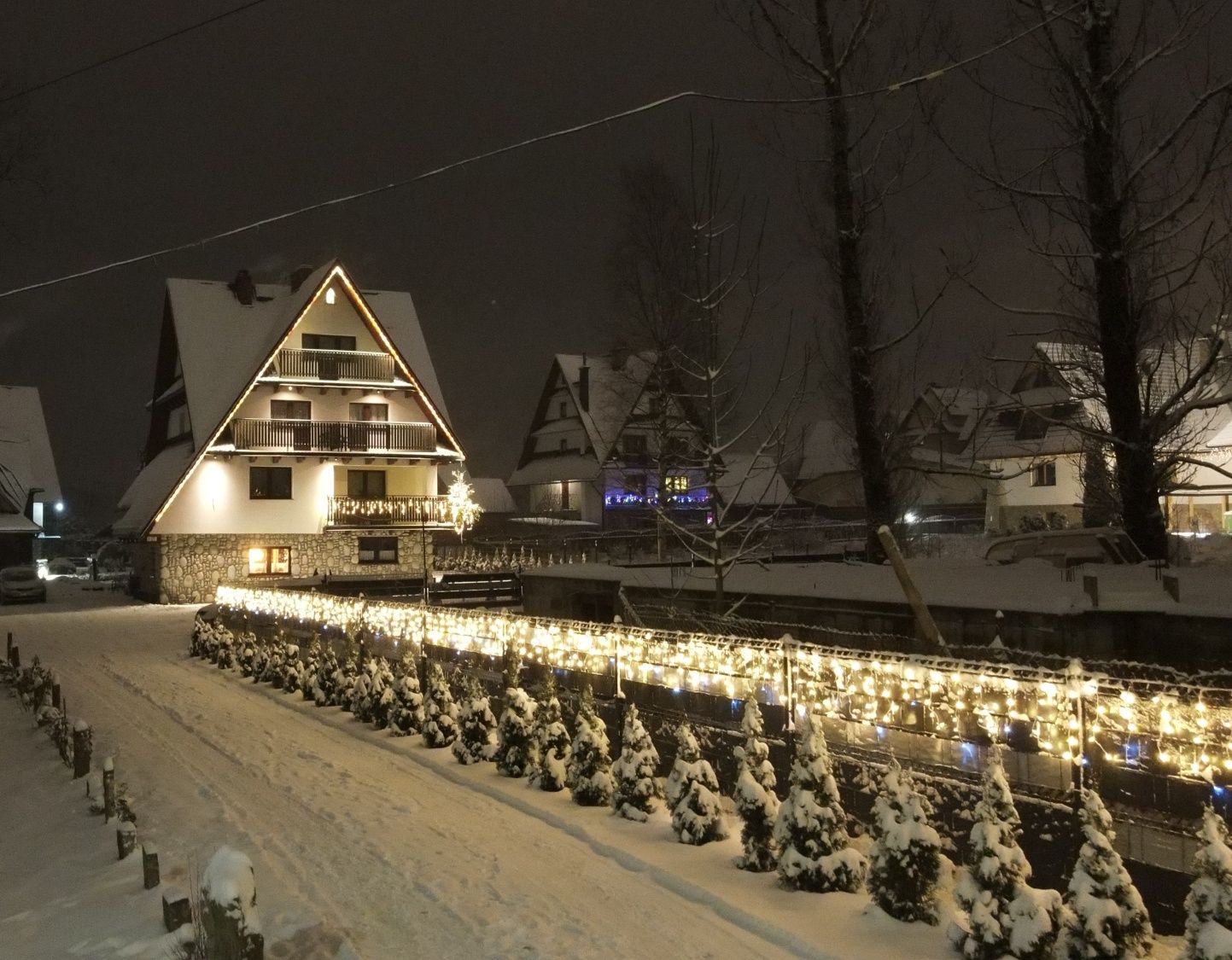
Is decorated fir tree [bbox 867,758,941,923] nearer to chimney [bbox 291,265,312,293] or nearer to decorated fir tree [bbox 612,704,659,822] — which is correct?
decorated fir tree [bbox 612,704,659,822]

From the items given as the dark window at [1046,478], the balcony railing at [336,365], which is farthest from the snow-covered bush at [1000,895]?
the dark window at [1046,478]

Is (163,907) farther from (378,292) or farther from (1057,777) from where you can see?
(378,292)

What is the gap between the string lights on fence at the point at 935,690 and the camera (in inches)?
243

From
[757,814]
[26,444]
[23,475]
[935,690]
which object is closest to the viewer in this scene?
[935,690]

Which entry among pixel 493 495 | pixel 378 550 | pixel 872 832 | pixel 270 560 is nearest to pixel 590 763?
pixel 872 832

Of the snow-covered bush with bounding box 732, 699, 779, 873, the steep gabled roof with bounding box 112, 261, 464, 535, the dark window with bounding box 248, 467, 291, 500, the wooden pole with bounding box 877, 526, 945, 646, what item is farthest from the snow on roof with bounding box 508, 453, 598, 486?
the snow-covered bush with bounding box 732, 699, 779, 873

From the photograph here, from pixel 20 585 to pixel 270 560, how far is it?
9.34 m

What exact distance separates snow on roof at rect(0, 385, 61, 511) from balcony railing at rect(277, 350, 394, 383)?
54.7 ft

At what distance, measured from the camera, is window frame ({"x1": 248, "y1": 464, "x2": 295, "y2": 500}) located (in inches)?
1484

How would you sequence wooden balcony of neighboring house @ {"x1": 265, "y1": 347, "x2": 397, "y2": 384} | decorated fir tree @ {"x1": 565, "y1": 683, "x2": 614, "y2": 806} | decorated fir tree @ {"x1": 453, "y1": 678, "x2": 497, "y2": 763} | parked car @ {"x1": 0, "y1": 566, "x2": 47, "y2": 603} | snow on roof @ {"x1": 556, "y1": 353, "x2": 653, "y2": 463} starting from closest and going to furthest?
decorated fir tree @ {"x1": 565, "y1": 683, "x2": 614, "y2": 806} < decorated fir tree @ {"x1": 453, "y1": 678, "x2": 497, "y2": 763} < parked car @ {"x1": 0, "y1": 566, "x2": 47, "y2": 603} < wooden balcony of neighboring house @ {"x1": 265, "y1": 347, "x2": 397, "y2": 384} < snow on roof @ {"x1": 556, "y1": 353, "x2": 653, "y2": 463}

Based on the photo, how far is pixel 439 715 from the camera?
1227cm

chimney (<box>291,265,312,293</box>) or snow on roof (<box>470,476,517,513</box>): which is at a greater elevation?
chimney (<box>291,265,312,293</box>)

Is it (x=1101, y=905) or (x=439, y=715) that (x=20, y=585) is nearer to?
(x=439, y=715)

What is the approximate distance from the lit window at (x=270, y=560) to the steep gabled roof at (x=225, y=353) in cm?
381
